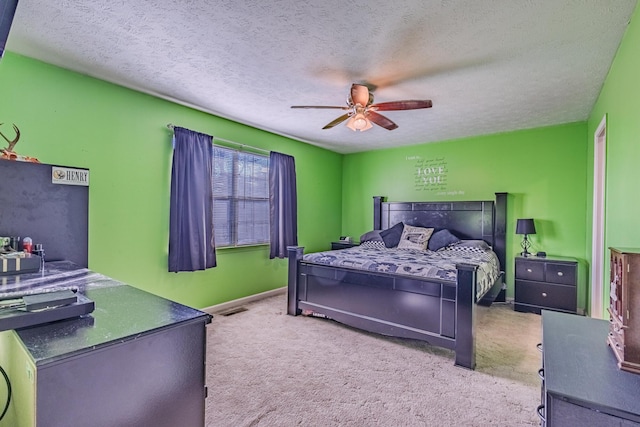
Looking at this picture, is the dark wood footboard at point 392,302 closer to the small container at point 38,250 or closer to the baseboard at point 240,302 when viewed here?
the baseboard at point 240,302

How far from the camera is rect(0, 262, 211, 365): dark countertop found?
3.07 ft

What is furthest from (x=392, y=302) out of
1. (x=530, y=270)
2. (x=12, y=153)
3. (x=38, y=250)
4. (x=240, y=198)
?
(x=12, y=153)

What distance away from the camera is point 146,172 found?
10.9 ft

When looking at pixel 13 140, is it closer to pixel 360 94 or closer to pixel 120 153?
pixel 120 153

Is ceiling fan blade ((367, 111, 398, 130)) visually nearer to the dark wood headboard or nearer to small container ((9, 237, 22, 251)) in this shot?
the dark wood headboard

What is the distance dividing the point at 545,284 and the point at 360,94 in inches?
134

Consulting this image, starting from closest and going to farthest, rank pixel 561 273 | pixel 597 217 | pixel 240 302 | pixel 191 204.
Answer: pixel 597 217
pixel 191 204
pixel 561 273
pixel 240 302

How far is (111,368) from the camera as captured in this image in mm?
1004

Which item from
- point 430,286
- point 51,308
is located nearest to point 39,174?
point 51,308

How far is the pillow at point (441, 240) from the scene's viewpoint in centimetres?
449

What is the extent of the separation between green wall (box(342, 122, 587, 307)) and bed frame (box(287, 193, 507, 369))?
294mm

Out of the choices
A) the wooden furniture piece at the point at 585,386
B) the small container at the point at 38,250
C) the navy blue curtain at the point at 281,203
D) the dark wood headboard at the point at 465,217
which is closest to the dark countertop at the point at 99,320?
the small container at the point at 38,250

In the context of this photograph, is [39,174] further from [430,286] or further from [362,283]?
[430,286]

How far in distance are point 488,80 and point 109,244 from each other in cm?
393
